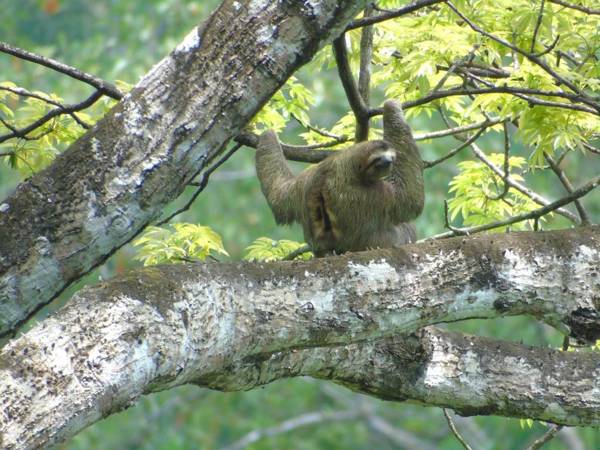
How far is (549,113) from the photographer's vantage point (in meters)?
5.53

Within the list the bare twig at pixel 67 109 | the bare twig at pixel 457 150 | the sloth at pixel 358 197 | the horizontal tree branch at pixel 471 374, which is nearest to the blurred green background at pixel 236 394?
the bare twig at pixel 457 150

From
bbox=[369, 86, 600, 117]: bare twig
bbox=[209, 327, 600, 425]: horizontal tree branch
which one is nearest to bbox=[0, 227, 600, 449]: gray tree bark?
bbox=[209, 327, 600, 425]: horizontal tree branch

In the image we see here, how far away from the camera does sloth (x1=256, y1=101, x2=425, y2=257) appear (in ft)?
→ 19.9

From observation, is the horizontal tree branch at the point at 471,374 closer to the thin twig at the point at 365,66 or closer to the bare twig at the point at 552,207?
the bare twig at the point at 552,207

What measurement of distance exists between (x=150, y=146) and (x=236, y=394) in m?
15.4

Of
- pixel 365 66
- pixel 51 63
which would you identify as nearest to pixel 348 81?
pixel 365 66

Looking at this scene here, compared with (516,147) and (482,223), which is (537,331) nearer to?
(516,147)

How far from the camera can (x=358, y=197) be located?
611 centimetres

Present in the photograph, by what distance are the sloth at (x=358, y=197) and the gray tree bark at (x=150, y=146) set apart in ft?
6.03

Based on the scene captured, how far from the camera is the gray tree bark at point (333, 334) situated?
3559mm

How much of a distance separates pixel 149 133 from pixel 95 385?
103 cm

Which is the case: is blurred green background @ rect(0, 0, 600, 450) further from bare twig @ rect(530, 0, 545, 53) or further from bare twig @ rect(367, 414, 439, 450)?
bare twig @ rect(530, 0, 545, 53)

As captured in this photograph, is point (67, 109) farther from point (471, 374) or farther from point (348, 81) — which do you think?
point (471, 374)

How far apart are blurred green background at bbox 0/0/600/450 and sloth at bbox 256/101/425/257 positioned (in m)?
10.3
